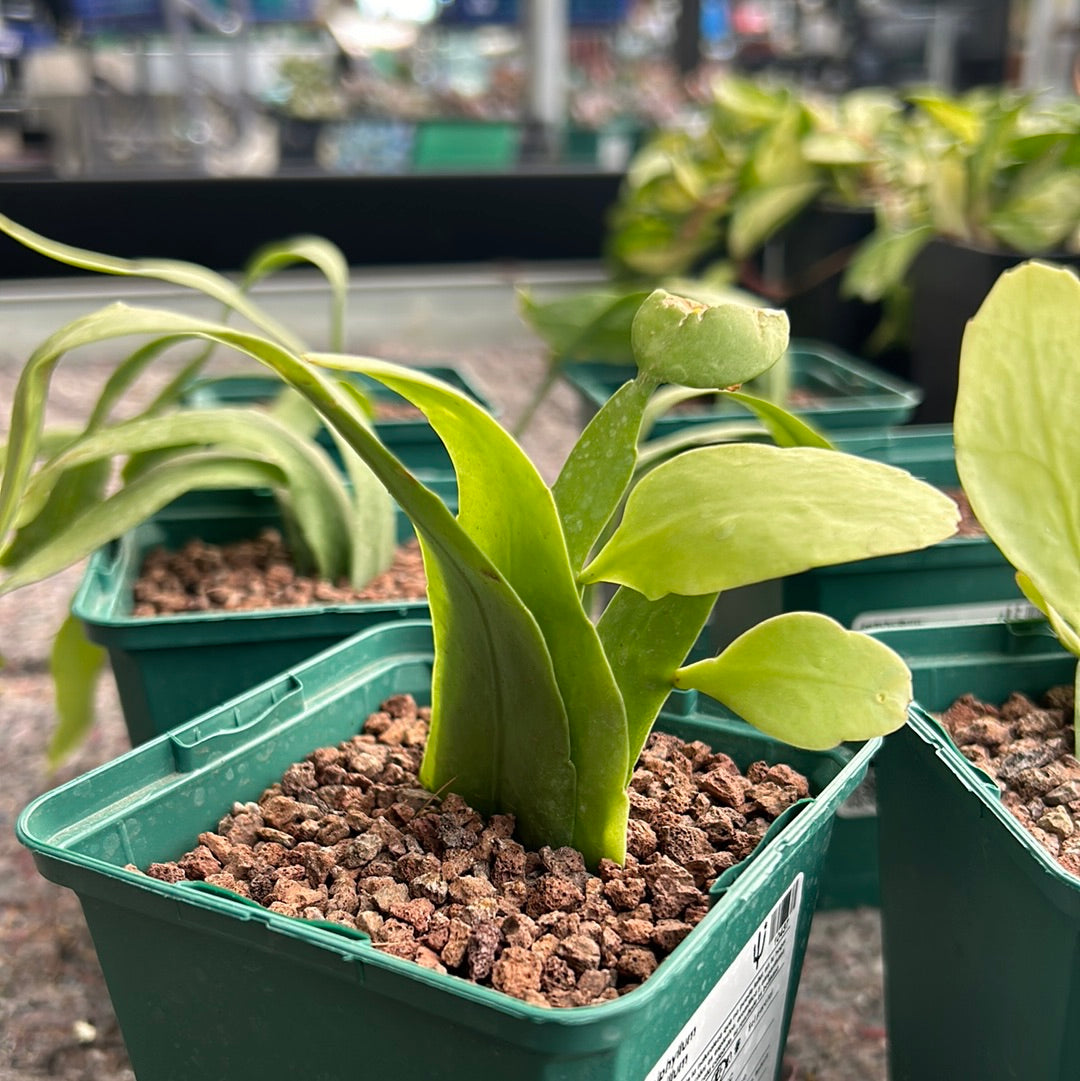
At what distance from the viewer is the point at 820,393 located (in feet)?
3.59

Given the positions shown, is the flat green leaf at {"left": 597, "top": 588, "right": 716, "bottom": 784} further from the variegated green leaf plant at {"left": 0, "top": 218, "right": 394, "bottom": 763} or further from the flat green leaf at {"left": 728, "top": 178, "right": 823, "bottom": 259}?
the flat green leaf at {"left": 728, "top": 178, "right": 823, "bottom": 259}

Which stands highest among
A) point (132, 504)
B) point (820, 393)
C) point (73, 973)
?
point (132, 504)

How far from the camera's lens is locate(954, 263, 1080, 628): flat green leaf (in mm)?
396

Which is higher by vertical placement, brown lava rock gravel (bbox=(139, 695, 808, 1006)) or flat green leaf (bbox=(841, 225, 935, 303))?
flat green leaf (bbox=(841, 225, 935, 303))

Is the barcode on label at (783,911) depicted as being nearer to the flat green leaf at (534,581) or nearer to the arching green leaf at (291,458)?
the flat green leaf at (534,581)

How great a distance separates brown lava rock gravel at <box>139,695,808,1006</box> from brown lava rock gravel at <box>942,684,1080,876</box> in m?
0.08

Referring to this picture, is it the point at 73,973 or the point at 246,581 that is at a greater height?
the point at 246,581

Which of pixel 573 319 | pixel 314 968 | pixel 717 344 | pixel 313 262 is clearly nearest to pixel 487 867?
pixel 314 968

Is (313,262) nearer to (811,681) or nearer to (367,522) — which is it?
(367,522)

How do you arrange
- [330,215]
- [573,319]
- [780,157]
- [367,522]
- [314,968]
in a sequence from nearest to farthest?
1. [314,968]
2. [367,522]
3. [573,319]
4. [780,157]
5. [330,215]

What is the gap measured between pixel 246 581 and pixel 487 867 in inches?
14.2

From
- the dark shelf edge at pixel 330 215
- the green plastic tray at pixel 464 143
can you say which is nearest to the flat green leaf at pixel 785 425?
the dark shelf edge at pixel 330 215

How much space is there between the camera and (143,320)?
41 centimetres

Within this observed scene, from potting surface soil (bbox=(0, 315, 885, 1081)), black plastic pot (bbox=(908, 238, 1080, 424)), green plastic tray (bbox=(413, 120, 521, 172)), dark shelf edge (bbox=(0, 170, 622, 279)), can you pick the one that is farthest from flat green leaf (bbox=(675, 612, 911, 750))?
green plastic tray (bbox=(413, 120, 521, 172))
